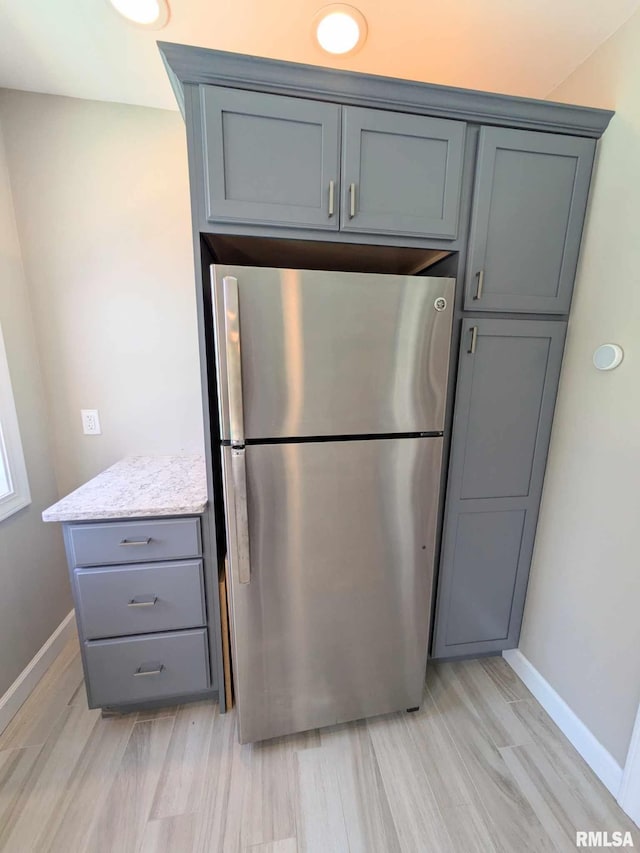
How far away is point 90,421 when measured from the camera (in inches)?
66.2

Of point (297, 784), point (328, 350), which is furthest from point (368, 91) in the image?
point (297, 784)

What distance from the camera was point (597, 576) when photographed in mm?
1259

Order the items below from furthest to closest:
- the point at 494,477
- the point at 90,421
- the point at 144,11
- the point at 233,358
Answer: the point at 90,421
the point at 494,477
the point at 144,11
the point at 233,358

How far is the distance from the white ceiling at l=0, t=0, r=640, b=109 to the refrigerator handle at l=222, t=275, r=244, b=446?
3.35 feet


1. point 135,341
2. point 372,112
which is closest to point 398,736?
point 135,341

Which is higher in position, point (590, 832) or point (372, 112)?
point (372, 112)

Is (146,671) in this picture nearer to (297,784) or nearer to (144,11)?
(297,784)

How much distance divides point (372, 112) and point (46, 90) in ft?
4.67

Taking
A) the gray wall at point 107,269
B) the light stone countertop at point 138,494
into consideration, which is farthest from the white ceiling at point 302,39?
the light stone countertop at point 138,494

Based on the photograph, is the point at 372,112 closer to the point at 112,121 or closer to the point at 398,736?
the point at 112,121

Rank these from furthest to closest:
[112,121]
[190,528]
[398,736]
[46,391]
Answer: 1. [46,391]
2. [112,121]
3. [398,736]
4. [190,528]

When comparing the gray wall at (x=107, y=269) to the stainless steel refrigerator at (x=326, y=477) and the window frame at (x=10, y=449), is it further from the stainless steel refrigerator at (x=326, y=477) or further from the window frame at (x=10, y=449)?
the stainless steel refrigerator at (x=326, y=477)

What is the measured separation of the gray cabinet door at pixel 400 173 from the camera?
1.07 metres

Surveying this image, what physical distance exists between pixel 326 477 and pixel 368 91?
4.00 ft
